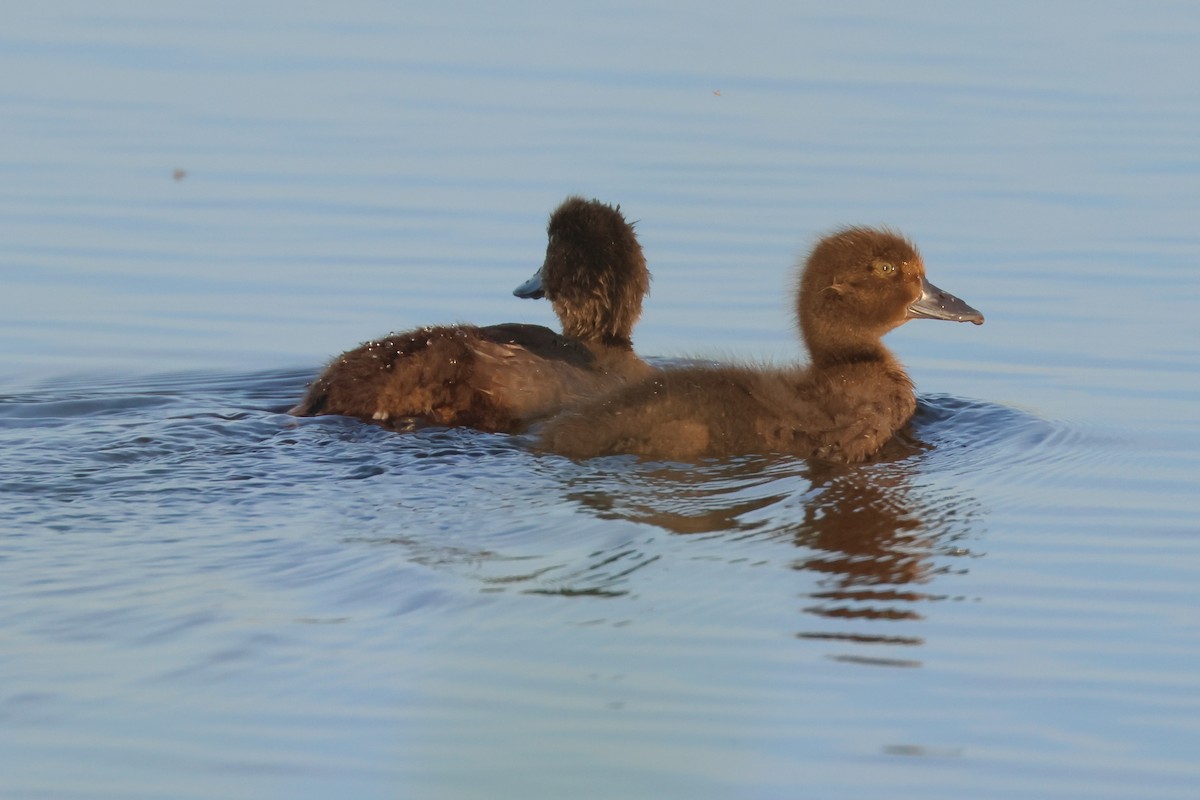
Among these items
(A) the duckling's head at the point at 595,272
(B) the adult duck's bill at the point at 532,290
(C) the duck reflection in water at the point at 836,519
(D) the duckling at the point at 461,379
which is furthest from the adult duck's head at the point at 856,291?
(B) the adult duck's bill at the point at 532,290

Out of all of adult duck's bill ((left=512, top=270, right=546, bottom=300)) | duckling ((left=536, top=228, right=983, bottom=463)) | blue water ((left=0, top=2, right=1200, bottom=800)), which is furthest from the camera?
adult duck's bill ((left=512, top=270, right=546, bottom=300))

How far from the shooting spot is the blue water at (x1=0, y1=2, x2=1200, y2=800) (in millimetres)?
5242

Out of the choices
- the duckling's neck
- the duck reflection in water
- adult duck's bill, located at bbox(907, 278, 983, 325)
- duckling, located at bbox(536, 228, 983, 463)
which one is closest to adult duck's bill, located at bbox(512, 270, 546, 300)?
duckling, located at bbox(536, 228, 983, 463)

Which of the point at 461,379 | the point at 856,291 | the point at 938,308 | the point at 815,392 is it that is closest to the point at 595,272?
the point at 461,379

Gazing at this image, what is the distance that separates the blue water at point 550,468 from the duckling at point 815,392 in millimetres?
161

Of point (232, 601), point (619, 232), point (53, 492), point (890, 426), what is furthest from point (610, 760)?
point (619, 232)

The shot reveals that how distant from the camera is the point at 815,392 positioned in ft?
29.1

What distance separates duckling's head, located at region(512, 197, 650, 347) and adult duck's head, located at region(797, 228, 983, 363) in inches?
32.8

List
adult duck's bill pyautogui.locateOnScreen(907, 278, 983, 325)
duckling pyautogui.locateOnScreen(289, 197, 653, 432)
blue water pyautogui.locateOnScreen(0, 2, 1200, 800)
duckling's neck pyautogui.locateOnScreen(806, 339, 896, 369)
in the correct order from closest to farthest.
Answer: blue water pyautogui.locateOnScreen(0, 2, 1200, 800) → duckling pyautogui.locateOnScreen(289, 197, 653, 432) → duckling's neck pyautogui.locateOnScreen(806, 339, 896, 369) → adult duck's bill pyautogui.locateOnScreen(907, 278, 983, 325)

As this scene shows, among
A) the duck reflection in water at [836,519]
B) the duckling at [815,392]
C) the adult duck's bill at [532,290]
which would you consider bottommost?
the duck reflection in water at [836,519]

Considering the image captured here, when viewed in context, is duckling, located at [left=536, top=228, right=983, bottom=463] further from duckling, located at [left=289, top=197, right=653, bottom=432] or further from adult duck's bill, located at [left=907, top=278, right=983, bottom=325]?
duckling, located at [left=289, top=197, right=653, bottom=432]

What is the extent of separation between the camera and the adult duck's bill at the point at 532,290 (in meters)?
9.96

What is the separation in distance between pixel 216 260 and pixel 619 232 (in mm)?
3031

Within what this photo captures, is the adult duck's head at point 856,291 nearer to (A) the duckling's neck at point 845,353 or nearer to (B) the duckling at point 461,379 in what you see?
(A) the duckling's neck at point 845,353
